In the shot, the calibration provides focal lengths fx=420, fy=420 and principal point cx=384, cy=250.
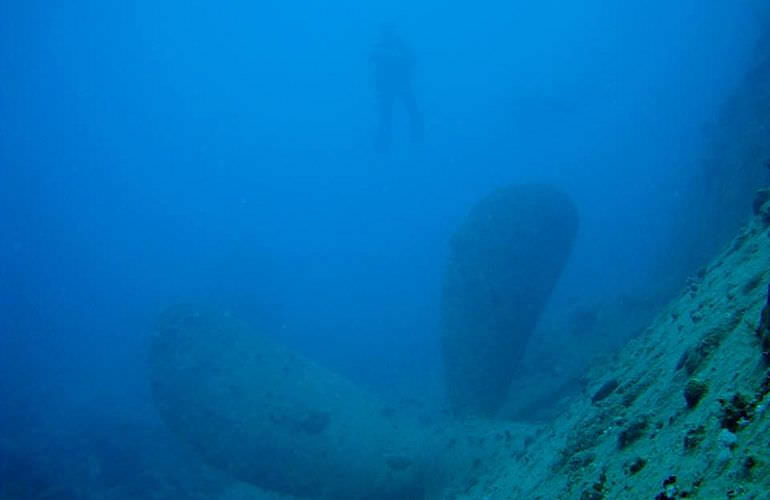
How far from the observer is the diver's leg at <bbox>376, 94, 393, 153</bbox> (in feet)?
75.5

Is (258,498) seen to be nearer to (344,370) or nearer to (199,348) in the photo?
(199,348)

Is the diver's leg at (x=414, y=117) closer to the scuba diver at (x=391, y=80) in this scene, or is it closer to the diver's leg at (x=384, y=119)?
the scuba diver at (x=391, y=80)

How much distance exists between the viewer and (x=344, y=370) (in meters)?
20.4

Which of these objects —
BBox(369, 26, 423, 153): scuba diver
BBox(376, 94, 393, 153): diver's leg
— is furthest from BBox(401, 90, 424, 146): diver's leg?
BBox(376, 94, 393, 153): diver's leg

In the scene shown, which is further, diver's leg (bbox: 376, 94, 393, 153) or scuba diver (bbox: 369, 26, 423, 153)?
diver's leg (bbox: 376, 94, 393, 153)

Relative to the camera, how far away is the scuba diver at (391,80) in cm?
2145

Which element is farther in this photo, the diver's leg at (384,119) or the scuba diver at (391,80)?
the diver's leg at (384,119)

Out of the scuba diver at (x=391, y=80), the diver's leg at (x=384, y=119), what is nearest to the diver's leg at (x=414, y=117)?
the scuba diver at (x=391, y=80)

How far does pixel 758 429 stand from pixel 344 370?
1993cm

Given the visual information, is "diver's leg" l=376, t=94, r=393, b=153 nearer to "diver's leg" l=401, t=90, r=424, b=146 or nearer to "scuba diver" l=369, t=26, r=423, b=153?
"scuba diver" l=369, t=26, r=423, b=153

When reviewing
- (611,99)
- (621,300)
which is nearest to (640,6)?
(611,99)

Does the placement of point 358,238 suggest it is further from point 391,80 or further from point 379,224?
point 391,80

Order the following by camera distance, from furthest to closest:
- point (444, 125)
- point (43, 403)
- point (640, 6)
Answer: point (640, 6) < point (444, 125) < point (43, 403)

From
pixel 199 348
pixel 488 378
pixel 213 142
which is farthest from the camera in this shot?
pixel 213 142
